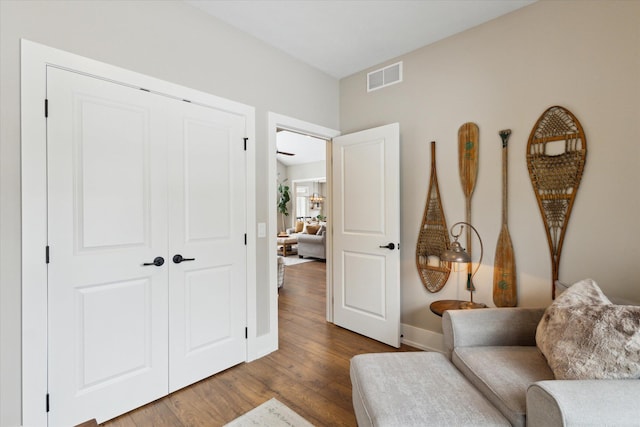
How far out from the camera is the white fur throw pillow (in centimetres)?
115

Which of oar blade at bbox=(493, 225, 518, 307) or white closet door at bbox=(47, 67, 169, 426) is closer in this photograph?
white closet door at bbox=(47, 67, 169, 426)

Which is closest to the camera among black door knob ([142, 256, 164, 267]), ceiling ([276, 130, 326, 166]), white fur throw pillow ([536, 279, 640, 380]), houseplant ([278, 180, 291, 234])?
white fur throw pillow ([536, 279, 640, 380])

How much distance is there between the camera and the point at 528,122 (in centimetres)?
217

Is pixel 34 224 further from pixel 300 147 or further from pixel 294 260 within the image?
pixel 300 147

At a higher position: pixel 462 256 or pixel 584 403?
pixel 462 256

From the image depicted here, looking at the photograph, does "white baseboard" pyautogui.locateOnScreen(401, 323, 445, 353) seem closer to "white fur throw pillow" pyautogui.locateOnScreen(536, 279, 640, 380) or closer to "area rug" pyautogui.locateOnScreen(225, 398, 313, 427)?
"white fur throw pillow" pyautogui.locateOnScreen(536, 279, 640, 380)

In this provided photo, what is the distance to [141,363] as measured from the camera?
6.29 ft

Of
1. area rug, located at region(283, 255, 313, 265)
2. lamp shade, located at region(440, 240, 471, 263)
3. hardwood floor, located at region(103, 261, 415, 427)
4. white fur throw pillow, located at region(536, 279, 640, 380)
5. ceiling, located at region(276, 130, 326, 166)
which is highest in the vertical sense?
ceiling, located at region(276, 130, 326, 166)

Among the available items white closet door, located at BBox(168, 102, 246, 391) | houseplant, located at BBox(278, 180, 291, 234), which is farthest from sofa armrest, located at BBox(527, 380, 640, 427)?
houseplant, located at BBox(278, 180, 291, 234)

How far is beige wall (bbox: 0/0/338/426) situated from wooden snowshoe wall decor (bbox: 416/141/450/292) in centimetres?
138

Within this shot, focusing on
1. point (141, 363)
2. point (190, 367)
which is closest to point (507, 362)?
point (190, 367)

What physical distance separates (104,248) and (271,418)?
147cm

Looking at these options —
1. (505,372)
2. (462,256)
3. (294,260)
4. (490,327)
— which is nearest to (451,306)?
(462,256)

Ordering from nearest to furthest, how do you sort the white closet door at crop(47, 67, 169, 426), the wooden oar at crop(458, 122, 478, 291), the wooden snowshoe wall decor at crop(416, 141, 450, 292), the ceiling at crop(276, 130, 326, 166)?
the white closet door at crop(47, 67, 169, 426)
the wooden oar at crop(458, 122, 478, 291)
the wooden snowshoe wall decor at crop(416, 141, 450, 292)
the ceiling at crop(276, 130, 326, 166)
